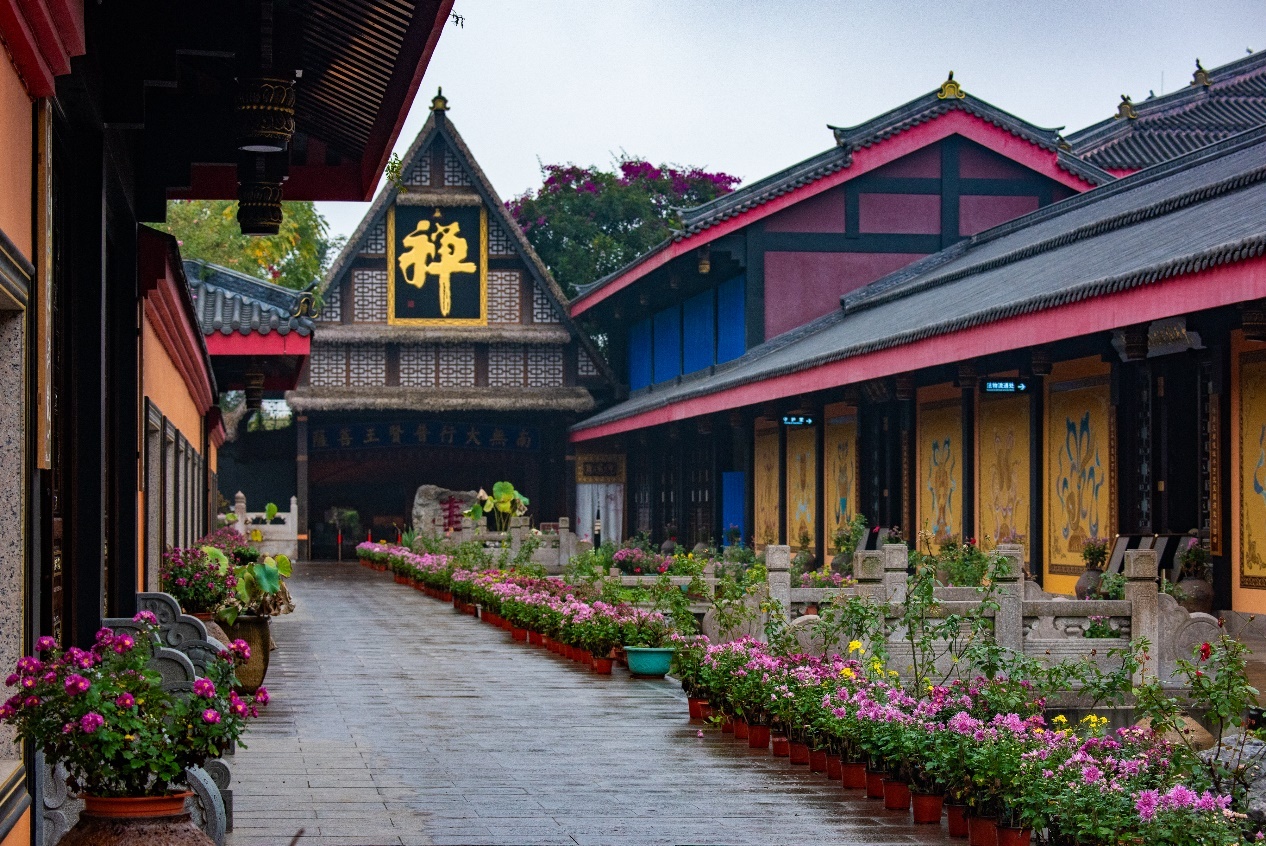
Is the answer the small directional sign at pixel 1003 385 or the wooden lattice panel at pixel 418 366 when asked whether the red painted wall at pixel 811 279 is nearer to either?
the small directional sign at pixel 1003 385

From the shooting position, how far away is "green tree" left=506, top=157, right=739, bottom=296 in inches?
2087

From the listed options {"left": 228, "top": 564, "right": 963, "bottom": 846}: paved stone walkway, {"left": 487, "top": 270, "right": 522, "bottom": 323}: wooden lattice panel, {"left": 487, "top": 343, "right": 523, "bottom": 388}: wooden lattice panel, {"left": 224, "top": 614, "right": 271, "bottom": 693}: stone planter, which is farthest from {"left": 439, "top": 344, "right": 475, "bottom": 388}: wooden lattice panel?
{"left": 224, "top": 614, "right": 271, "bottom": 693}: stone planter

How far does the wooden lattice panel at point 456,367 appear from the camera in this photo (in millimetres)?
42375

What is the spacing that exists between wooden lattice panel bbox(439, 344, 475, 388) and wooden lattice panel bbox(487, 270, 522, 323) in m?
1.03

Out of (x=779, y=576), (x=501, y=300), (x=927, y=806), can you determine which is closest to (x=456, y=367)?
(x=501, y=300)

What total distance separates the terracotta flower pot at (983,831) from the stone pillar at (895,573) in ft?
14.4

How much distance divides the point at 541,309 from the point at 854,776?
33.6 metres

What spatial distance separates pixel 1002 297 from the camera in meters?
19.7

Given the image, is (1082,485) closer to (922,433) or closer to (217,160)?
(922,433)

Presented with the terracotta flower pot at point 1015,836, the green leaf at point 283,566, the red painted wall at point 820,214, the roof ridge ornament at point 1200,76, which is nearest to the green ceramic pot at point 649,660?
the green leaf at point 283,566

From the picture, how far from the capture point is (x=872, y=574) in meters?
12.2

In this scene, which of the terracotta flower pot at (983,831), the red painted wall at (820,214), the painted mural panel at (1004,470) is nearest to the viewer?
the terracotta flower pot at (983,831)

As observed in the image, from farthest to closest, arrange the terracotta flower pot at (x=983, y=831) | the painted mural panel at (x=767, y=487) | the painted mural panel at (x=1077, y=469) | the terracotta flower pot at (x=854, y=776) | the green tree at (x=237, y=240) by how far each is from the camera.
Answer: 1. the green tree at (x=237, y=240)
2. the painted mural panel at (x=767, y=487)
3. the painted mural panel at (x=1077, y=469)
4. the terracotta flower pot at (x=854, y=776)
5. the terracotta flower pot at (x=983, y=831)

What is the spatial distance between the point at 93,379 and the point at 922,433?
58.7 ft
